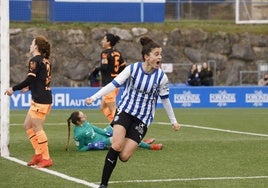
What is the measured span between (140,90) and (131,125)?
1.67 feet

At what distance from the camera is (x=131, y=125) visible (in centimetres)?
1212

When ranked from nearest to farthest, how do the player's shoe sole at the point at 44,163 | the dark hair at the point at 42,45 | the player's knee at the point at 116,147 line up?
the player's knee at the point at 116,147 < the player's shoe sole at the point at 44,163 < the dark hair at the point at 42,45

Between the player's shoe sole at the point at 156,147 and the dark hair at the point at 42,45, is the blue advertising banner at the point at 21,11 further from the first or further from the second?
the dark hair at the point at 42,45

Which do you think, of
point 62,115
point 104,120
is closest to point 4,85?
point 104,120

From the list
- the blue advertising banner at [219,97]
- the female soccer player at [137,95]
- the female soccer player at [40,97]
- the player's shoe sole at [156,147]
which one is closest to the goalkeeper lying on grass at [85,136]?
the player's shoe sole at [156,147]

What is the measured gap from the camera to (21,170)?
13773 mm

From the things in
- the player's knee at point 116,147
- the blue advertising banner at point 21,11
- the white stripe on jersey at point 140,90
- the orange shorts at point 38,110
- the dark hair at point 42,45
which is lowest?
the player's knee at point 116,147

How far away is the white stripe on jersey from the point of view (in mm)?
12164

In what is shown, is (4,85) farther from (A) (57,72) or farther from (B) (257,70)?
(B) (257,70)

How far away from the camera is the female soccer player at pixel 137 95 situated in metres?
12.0

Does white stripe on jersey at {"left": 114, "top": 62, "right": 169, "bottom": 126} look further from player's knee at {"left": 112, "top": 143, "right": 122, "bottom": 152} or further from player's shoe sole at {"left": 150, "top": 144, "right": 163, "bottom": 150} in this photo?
player's shoe sole at {"left": 150, "top": 144, "right": 163, "bottom": 150}

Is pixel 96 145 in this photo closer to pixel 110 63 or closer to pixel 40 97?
pixel 110 63

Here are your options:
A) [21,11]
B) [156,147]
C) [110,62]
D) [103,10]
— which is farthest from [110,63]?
[103,10]

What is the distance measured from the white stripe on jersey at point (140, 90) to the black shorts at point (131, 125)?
6 centimetres
